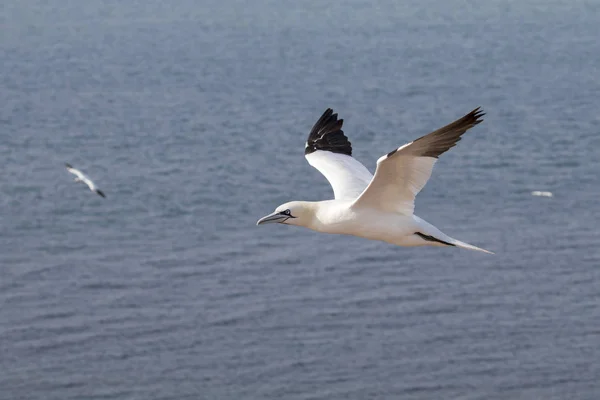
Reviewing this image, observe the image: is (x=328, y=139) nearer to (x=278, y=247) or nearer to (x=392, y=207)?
(x=392, y=207)

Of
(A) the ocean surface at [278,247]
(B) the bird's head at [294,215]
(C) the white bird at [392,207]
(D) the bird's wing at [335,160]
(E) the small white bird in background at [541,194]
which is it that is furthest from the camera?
(E) the small white bird in background at [541,194]

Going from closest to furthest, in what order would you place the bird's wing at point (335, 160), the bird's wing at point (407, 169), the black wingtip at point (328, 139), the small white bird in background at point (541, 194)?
the bird's wing at point (407, 169) → the bird's wing at point (335, 160) → the black wingtip at point (328, 139) → the small white bird in background at point (541, 194)

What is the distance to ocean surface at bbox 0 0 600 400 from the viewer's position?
19.8 m

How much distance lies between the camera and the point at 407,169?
1080 centimetres

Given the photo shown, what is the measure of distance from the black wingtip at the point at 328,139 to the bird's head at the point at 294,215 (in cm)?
277

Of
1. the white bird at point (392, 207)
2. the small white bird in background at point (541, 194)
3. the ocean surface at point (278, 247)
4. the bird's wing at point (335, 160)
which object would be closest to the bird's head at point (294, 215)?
the white bird at point (392, 207)

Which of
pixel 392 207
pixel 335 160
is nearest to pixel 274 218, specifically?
pixel 392 207

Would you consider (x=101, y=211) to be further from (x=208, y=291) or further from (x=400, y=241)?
(x=400, y=241)

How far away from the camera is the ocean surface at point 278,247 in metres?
19.8

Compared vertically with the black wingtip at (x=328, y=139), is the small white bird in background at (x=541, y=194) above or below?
below

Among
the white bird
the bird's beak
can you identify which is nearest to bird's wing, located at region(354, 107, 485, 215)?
the white bird

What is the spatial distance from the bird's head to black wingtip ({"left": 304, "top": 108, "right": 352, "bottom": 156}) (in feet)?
9.09

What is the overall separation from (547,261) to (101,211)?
8916 millimetres

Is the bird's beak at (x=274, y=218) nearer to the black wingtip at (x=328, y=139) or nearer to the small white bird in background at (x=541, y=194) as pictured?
the black wingtip at (x=328, y=139)
